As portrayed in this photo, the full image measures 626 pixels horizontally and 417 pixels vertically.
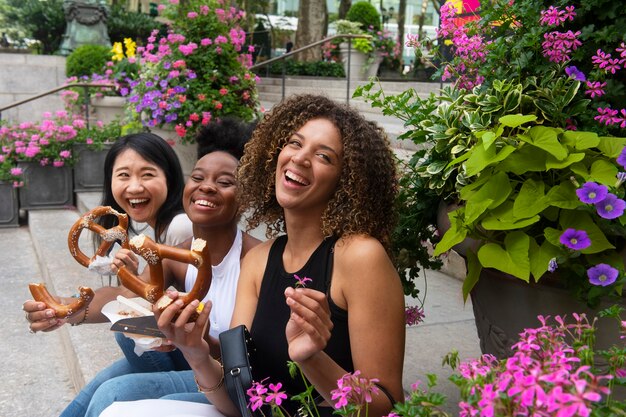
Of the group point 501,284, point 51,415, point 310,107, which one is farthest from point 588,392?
point 51,415

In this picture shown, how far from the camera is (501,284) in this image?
1.87m

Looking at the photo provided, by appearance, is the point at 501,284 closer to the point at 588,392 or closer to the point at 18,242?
the point at 588,392

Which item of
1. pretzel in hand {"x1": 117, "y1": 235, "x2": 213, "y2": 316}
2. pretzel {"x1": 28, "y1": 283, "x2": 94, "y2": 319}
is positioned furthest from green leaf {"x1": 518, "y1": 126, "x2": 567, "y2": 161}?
pretzel {"x1": 28, "y1": 283, "x2": 94, "y2": 319}

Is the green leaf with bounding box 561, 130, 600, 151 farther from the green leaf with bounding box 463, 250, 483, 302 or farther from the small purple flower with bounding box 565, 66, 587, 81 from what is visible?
the green leaf with bounding box 463, 250, 483, 302

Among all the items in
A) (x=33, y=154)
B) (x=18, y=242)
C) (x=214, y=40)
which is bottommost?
(x=18, y=242)

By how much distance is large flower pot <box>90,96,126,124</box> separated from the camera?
10977mm

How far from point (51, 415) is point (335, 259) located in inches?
91.4

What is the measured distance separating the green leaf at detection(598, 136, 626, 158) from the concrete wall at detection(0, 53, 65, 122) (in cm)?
1194

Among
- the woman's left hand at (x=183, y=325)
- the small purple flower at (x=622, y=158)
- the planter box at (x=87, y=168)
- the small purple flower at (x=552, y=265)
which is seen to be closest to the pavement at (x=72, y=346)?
the small purple flower at (x=552, y=265)

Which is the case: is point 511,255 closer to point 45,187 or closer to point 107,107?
point 45,187

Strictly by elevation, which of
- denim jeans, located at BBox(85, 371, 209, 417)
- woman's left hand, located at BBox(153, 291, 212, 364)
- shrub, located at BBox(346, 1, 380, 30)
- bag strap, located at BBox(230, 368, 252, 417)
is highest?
shrub, located at BBox(346, 1, 380, 30)

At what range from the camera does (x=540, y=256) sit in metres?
1.63

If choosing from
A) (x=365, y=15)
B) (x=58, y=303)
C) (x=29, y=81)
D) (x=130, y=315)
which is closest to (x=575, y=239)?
(x=130, y=315)

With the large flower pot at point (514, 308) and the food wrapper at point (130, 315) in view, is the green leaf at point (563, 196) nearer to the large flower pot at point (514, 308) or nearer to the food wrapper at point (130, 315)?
the large flower pot at point (514, 308)
